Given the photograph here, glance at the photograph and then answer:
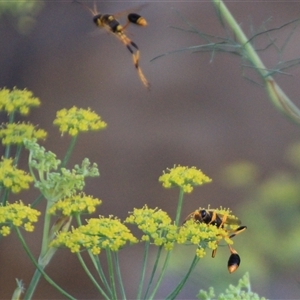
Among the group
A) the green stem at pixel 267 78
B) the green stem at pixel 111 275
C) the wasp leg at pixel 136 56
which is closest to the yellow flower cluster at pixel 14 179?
the green stem at pixel 111 275

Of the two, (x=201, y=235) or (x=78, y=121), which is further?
(x=78, y=121)

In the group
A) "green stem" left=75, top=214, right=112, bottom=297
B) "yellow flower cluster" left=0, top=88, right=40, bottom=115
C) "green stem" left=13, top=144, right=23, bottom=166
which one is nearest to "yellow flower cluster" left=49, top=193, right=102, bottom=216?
"green stem" left=75, top=214, right=112, bottom=297

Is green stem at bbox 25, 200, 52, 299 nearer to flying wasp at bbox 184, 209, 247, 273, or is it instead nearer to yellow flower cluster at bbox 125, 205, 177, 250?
yellow flower cluster at bbox 125, 205, 177, 250

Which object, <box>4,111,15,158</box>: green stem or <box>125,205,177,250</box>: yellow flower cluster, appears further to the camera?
<box>4,111,15,158</box>: green stem

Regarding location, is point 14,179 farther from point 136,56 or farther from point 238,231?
point 238,231

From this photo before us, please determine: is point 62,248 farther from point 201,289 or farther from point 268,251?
point 268,251

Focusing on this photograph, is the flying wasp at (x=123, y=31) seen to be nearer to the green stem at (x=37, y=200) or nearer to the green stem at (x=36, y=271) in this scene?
the green stem at (x=37, y=200)

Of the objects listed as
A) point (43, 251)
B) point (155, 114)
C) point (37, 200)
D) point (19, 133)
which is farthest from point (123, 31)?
point (43, 251)
